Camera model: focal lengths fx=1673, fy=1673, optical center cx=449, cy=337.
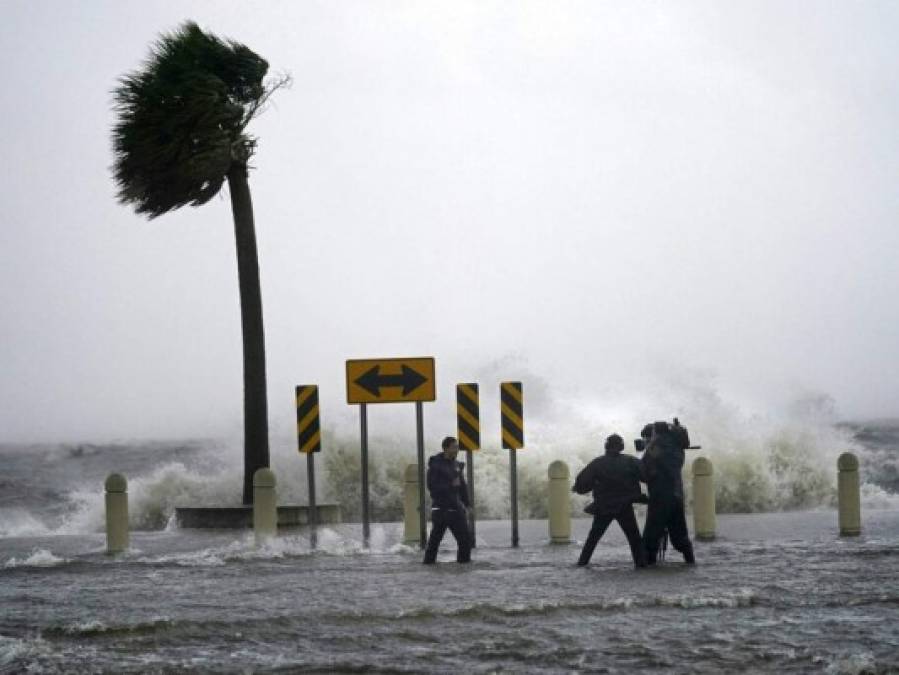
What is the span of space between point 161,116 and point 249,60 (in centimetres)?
192

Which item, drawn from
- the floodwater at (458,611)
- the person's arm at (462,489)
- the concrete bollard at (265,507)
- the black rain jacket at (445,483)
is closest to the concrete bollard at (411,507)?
the floodwater at (458,611)

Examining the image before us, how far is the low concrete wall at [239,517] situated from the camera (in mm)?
26297

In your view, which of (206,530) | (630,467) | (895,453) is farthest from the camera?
(895,453)

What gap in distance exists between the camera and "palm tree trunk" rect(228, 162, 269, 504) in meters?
28.0

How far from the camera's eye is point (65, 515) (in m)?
37.8

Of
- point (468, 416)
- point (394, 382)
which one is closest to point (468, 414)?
point (468, 416)

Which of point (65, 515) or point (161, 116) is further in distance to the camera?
point (65, 515)

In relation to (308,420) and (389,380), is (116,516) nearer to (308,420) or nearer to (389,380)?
(308,420)

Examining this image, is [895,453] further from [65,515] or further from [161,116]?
[161,116]

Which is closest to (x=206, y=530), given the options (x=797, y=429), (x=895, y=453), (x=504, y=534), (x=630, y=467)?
(x=504, y=534)

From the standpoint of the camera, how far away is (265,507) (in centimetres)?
2145

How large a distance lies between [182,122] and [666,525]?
13.1m

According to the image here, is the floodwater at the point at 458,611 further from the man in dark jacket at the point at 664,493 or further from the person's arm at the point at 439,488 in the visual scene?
the person's arm at the point at 439,488

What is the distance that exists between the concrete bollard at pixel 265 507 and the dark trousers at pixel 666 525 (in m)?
5.54
